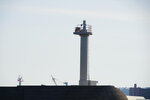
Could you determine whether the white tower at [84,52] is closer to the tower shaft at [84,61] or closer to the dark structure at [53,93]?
the tower shaft at [84,61]

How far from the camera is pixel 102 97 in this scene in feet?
174

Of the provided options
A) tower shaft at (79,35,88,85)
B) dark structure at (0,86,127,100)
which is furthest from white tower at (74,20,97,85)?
dark structure at (0,86,127,100)

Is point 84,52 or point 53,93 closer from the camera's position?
point 53,93

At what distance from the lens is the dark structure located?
5254cm

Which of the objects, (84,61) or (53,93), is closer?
(53,93)

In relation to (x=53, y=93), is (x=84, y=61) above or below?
above


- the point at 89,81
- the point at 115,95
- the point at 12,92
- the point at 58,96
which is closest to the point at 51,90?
the point at 58,96

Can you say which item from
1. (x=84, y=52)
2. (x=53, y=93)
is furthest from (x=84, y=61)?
(x=53, y=93)

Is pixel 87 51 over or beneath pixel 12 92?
over

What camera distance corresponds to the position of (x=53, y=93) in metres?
52.7

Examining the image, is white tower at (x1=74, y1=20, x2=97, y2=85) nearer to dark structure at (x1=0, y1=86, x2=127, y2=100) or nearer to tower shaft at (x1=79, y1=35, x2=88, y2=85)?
tower shaft at (x1=79, y1=35, x2=88, y2=85)

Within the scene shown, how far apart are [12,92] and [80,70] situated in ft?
78.5

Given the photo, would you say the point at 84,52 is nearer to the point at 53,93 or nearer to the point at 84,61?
the point at 84,61

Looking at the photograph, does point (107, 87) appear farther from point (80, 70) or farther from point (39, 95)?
point (80, 70)
